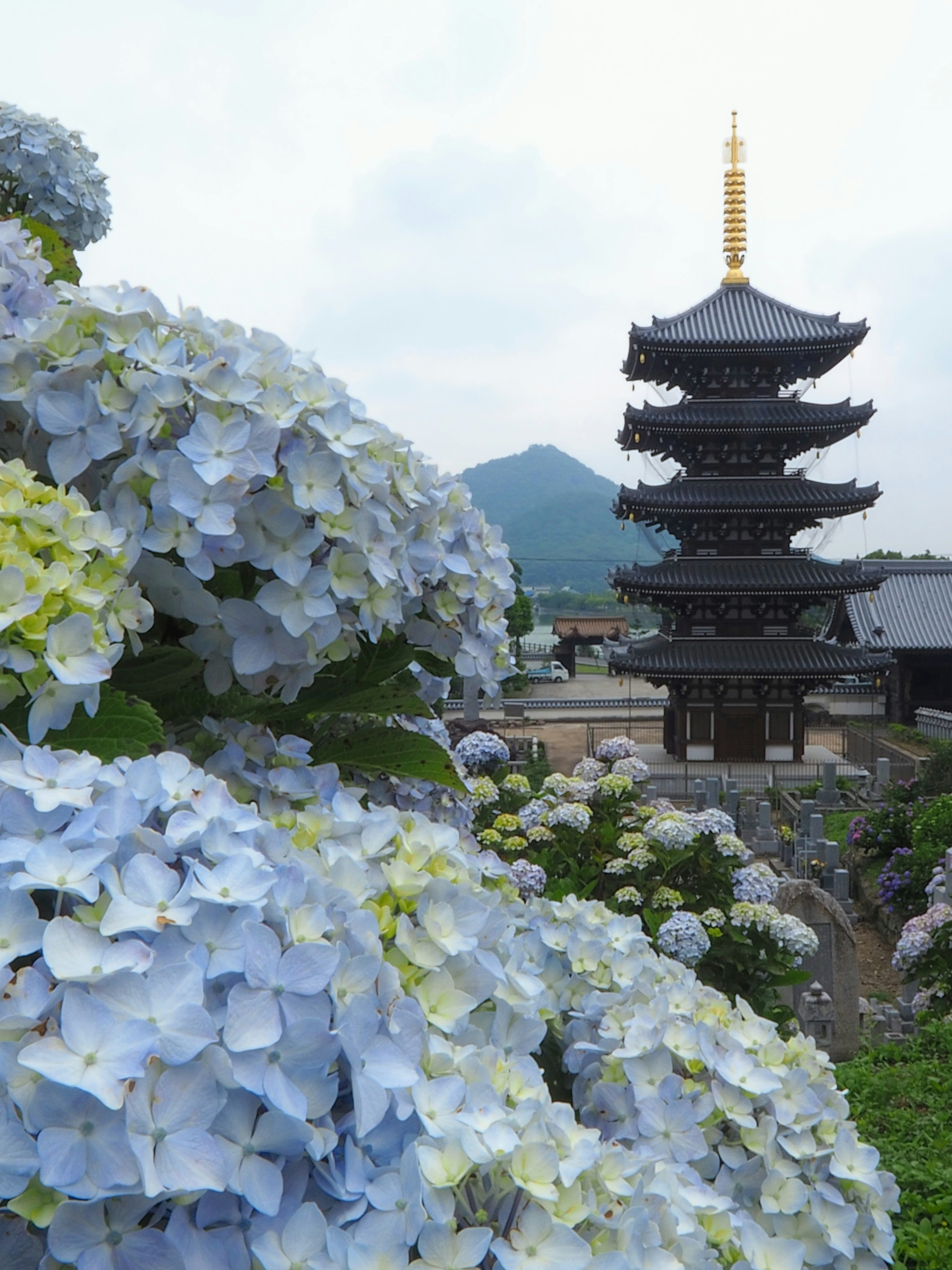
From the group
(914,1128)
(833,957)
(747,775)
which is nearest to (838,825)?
(747,775)

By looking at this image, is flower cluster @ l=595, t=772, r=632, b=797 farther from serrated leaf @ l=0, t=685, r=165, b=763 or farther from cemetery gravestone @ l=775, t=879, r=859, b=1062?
serrated leaf @ l=0, t=685, r=165, b=763

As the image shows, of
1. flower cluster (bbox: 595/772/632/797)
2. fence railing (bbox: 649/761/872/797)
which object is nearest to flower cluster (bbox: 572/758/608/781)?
flower cluster (bbox: 595/772/632/797)

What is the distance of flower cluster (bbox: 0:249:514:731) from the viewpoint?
1.31 meters

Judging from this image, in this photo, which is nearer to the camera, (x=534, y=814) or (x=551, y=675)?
(x=534, y=814)

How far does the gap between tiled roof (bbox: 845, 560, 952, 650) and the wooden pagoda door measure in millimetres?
5996

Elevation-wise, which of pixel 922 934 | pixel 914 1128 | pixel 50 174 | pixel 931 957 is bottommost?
pixel 931 957

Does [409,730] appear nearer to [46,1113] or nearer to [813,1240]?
[813,1240]

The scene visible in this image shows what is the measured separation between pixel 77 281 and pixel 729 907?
4.17 metres

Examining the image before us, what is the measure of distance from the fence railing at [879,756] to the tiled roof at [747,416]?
611 cm

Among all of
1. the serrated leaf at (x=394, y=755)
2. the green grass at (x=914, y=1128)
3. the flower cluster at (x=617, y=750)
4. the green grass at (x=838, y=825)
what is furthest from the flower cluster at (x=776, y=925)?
the green grass at (x=838, y=825)

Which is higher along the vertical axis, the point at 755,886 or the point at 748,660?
the point at 748,660

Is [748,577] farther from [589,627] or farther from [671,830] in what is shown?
[589,627]

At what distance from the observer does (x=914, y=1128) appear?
3.28 metres

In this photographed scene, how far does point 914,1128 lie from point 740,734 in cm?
1709
